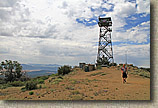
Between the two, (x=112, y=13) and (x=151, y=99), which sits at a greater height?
(x=112, y=13)

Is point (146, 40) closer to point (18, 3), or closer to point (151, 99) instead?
point (151, 99)

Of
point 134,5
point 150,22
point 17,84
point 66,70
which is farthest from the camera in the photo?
point 66,70

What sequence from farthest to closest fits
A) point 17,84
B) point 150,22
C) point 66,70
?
1. point 66,70
2. point 17,84
3. point 150,22

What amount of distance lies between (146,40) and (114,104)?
290 cm

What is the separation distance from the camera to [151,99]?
17.1 feet

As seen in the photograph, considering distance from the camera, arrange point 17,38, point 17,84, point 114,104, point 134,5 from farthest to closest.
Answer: point 17,84 → point 17,38 → point 134,5 → point 114,104

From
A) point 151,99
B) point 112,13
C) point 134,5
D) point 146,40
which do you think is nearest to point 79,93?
point 151,99

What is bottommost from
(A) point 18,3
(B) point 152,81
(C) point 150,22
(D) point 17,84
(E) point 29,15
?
(D) point 17,84

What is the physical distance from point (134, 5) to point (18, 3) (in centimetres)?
514

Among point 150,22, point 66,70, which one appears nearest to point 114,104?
point 150,22

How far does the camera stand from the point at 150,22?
18.2 feet

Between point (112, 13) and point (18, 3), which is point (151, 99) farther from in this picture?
point (18, 3)

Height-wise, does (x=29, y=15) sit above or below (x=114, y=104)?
above

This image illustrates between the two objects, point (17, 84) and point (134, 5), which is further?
point (17, 84)
